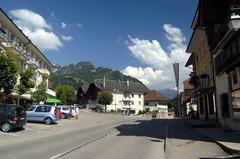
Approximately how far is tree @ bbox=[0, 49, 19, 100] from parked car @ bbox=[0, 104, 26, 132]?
18.5 feet

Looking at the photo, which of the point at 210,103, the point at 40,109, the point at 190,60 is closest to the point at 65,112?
the point at 40,109

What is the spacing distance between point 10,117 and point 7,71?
6.57 metres

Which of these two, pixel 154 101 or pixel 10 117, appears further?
pixel 154 101

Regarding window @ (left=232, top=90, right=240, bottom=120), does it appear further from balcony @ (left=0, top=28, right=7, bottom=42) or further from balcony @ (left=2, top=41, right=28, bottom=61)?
balcony @ (left=2, top=41, right=28, bottom=61)

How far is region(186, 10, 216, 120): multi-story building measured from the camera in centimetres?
3212

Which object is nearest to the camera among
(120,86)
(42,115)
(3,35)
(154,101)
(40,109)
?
(42,115)

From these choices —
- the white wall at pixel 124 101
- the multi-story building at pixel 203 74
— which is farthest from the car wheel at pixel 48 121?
the white wall at pixel 124 101

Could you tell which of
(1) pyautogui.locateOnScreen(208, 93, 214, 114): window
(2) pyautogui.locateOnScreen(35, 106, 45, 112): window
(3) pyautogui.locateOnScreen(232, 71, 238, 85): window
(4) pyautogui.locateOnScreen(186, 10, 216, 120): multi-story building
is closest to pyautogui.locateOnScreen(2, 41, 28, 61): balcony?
(2) pyautogui.locateOnScreen(35, 106, 45, 112): window

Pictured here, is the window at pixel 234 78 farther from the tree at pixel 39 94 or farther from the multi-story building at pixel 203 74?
the tree at pixel 39 94

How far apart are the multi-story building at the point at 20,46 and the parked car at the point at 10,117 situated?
46.2 feet

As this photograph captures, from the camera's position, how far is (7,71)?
25609 mm

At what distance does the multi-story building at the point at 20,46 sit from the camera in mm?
36469

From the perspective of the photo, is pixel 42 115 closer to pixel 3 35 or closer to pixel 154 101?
pixel 3 35

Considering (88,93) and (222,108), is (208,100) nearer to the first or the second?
(222,108)
